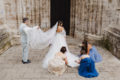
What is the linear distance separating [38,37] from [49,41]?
0.54m

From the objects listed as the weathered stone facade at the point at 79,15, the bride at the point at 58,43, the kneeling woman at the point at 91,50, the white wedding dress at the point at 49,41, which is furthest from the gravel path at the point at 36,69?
the weathered stone facade at the point at 79,15

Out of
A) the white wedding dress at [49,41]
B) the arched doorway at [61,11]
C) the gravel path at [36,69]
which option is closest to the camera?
the gravel path at [36,69]

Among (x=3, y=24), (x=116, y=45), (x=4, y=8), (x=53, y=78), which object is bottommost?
(x=53, y=78)

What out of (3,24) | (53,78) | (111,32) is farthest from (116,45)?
(3,24)

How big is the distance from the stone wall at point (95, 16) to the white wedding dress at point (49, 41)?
2.85 m

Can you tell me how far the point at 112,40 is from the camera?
28.7 feet

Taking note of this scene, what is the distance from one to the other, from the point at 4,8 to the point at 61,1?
4408mm

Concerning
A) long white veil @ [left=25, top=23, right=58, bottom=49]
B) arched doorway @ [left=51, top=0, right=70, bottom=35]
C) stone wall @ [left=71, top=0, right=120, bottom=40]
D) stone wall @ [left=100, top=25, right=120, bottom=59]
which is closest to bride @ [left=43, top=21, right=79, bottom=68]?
long white veil @ [left=25, top=23, right=58, bottom=49]

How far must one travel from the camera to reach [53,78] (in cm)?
593

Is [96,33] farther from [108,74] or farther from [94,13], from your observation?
[108,74]

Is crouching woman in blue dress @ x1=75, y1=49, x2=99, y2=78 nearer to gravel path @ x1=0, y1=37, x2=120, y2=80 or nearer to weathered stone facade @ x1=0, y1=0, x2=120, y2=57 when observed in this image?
gravel path @ x1=0, y1=37, x2=120, y2=80

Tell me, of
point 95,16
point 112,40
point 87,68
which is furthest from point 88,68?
point 95,16

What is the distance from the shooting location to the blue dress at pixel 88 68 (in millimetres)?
6121

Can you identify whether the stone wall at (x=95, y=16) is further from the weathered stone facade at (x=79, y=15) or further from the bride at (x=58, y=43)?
the bride at (x=58, y=43)
